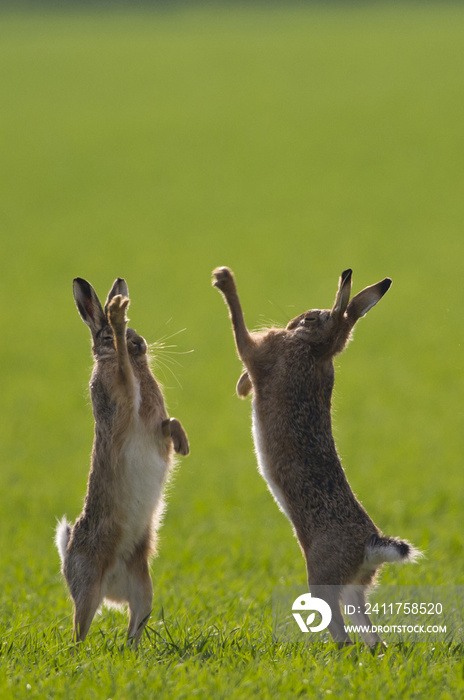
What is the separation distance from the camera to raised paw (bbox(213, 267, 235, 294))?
613 centimetres

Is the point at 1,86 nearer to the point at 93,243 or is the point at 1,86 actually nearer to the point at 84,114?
the point at 84,114

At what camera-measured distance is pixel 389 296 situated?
2662cm

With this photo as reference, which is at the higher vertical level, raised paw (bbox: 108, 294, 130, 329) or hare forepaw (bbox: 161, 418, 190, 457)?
raised paw (bbox: 108, 294, 130, 329)

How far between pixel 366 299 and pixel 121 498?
1.97m

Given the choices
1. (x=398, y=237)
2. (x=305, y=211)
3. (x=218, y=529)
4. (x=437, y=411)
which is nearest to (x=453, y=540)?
(x=218, y=529)

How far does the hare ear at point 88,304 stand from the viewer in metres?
6.23

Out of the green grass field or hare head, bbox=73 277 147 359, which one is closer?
the green grass field

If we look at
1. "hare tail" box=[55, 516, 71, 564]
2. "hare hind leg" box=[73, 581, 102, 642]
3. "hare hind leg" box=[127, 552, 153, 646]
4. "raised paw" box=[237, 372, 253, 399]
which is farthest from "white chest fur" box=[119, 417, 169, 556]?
"raised paw" box=[237, 372, 253, 399]

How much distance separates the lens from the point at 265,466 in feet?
19.7

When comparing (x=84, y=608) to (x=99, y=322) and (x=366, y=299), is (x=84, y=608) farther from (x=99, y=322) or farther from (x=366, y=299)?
(x=366, y=299)

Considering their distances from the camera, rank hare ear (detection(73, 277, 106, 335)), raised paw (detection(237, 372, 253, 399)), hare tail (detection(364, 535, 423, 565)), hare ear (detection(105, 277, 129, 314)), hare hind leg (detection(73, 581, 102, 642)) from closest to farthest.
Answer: hare tail (detection(364, 535, 423, 565)) → hare hind leg (detection(73, 581, 102, 642)) → hare ear (detection(73, 277, 106, 335)) → hare ear (detection(105, 277, 129, 314)) → raised paw (detection(237, 372, 253, 399))

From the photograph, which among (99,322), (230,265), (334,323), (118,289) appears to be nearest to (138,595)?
(99,322)

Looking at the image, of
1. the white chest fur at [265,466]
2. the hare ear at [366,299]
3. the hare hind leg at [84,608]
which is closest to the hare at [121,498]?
the hare hind leg at [84,608]

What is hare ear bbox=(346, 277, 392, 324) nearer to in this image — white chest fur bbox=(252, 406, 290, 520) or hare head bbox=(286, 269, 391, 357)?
hare head bbox=(286, 269, 391, 357)
